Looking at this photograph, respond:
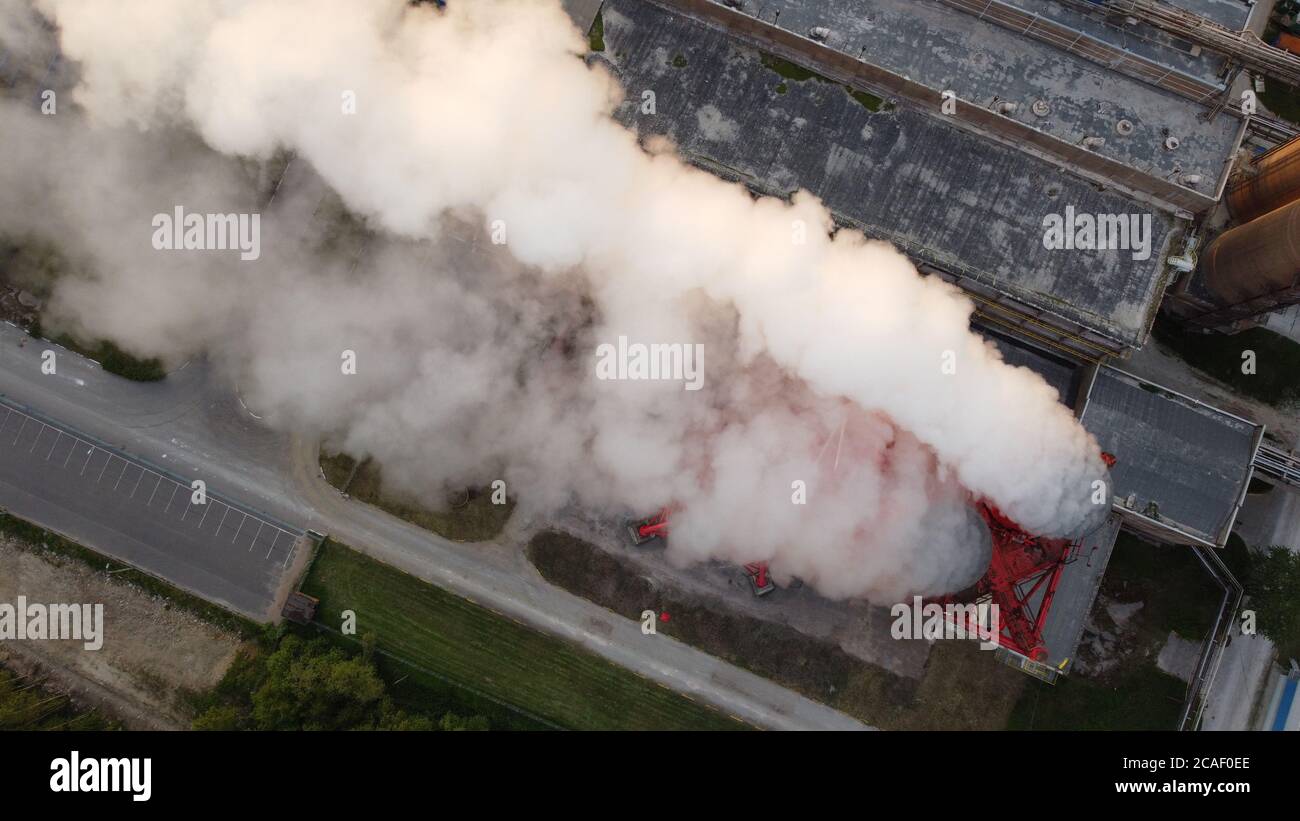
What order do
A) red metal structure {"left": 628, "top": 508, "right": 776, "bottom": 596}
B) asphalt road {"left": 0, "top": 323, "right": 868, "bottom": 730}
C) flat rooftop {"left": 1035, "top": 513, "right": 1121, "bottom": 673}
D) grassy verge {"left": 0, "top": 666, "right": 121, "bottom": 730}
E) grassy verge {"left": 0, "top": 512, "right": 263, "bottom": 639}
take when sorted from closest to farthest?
grassy verge {"left": 0, "top": 666, "right": 121, "bottom": 730} → red metal structure {"left": 628, "top": 508, "right": 776, "bottom": 596} → flat rooftop {"left": 1035, "top": 513, "right": 1121, "bottom": 673} → asphalt road {"left": 0, "top": 323, "right": 868, "bottom": 730} → grassy verge {"left": 0, "top": 512, "right": 263, "bottom": 639}

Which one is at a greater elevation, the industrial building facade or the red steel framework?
the industrial building facade

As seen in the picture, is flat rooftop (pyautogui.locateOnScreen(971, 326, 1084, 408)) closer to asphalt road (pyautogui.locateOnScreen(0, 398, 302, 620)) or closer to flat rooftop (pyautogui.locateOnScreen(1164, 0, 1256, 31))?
flat rooftop (pyautogui.locateOnScreen(1164, 0, 1256, 31))

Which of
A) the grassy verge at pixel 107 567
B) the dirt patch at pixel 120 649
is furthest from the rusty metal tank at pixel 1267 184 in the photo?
the dirt patch at pixel 120 649

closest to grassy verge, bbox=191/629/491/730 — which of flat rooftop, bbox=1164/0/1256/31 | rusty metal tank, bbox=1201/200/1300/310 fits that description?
rusty metal tank, bbox=1201/200/1300/310

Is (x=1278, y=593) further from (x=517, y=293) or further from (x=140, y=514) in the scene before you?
(x=140, y=514)

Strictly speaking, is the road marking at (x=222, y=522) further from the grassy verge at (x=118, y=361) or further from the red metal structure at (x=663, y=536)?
the red metal structure at (x=663, y=536)

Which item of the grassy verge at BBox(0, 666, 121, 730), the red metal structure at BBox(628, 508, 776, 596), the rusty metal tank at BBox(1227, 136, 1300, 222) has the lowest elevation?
the grassy verge at BBox(0, 666, 121, 730)
